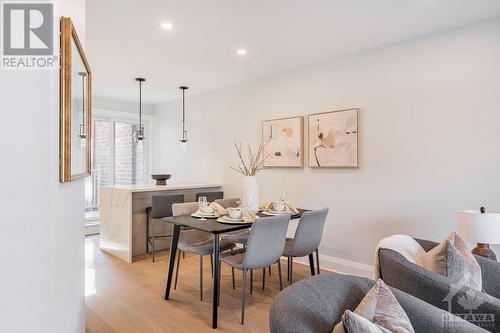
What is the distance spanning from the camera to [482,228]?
89.3 inches

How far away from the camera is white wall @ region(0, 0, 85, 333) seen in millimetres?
844

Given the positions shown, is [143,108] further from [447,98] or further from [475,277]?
[475,277]

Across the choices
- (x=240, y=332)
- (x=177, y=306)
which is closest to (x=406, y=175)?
(x=240, y=332)

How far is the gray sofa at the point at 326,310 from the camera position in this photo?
108 centimetres

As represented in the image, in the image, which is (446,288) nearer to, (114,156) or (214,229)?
(214,229)

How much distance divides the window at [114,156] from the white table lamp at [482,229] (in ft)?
18.7

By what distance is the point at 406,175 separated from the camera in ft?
11.3

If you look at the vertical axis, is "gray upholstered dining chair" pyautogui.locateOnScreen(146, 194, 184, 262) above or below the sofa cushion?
below

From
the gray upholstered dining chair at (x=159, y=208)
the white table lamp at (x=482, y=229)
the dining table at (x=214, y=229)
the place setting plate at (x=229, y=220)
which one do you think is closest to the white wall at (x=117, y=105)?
the gray upholstered dining chair at (x=159, y=208)

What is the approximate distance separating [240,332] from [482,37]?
3440mm

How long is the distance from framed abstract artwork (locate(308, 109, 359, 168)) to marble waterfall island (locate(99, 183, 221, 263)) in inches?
84.3

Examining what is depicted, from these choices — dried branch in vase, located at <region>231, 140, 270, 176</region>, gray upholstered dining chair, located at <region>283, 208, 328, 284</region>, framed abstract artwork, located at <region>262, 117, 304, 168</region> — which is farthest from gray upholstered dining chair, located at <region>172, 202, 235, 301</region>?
framed abstract artwork, located at <region>262, 117, 304, 168</region>

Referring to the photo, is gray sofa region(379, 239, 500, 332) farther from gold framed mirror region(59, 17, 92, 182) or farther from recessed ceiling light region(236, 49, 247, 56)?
recessed ceiling light region(236, 49, 247, 56)

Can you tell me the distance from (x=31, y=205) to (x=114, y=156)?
602cm
